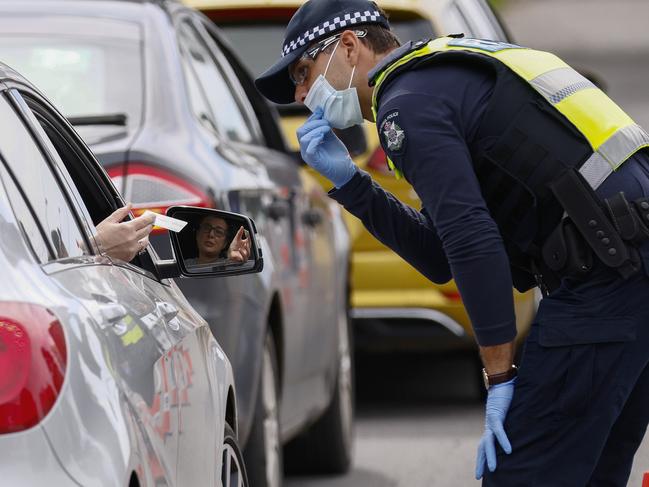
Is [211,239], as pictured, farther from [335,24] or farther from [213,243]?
[335,24]

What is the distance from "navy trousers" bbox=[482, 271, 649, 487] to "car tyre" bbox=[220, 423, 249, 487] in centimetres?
70

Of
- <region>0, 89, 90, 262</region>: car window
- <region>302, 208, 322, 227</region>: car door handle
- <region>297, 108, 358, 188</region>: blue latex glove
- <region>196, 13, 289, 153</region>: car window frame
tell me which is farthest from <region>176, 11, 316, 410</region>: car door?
<region>0, 89, 90, 262</region>: car window

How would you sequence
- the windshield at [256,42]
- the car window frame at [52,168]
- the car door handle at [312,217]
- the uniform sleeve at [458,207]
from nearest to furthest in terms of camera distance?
the car window frame at [52,168] → the uniform sleeve at [458,207] → the car door handle at [312,217] → the windshield at [256,42]

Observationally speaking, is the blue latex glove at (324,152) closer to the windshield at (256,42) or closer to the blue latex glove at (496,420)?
the blue latex glove at (496,420)

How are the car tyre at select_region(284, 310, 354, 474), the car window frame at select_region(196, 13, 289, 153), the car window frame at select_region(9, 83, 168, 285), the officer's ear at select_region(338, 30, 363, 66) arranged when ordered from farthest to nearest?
1. the car tyre at select_region(284, 310, 354, 474)
2. the car window frame at select_region(196, 13, 289, 153)
3. the officer's ear at select_region(338, 30, 363, 66)
4. the car window frame at select_region(9, 83, 168, 285)

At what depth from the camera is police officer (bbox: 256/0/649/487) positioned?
3.99 meters

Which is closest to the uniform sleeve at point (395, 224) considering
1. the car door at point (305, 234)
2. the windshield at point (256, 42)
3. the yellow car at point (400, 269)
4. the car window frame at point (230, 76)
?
the car door at point (305, 234)

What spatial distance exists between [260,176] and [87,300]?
11.2 ft

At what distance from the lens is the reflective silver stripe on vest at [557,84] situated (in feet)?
13.4

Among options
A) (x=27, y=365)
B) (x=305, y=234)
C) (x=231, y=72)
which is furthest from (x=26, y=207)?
(x=231, y=72)

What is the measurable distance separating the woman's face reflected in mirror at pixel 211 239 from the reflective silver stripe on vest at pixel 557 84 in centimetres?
84

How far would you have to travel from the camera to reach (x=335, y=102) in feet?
14.8

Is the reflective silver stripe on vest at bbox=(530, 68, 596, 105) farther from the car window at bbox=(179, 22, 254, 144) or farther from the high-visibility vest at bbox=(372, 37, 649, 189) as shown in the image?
the car window at bbox=(179, 22, 254, 144)

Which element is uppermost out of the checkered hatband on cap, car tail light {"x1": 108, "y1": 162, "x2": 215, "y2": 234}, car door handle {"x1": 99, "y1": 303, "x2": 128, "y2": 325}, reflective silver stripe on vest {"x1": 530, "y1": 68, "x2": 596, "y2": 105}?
the checkered hatband on cap
